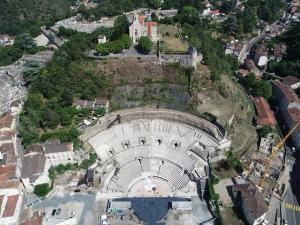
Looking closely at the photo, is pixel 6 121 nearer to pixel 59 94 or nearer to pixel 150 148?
pixel 59 94

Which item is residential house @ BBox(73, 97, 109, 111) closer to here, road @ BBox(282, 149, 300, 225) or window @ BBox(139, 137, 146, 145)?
window @ BBox(139, 137, 146, 145)

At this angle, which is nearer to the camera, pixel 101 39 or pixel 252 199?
pixel 252 199

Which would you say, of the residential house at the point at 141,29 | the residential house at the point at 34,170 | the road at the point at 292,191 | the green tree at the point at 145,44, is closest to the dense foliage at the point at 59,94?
the residential house at the point at 34,170

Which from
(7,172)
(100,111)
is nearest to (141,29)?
(100,111)

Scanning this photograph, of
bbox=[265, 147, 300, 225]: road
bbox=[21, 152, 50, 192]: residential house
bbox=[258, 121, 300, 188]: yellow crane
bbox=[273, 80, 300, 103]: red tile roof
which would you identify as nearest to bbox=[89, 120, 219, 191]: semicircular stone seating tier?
bbox=[21, 152, 50, 192]: residential house

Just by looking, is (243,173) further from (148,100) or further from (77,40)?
(77,40)

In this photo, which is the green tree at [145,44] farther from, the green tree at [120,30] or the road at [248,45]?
the road at [248,45]
